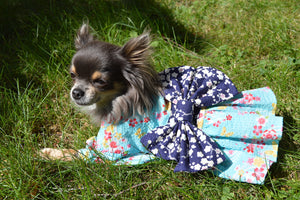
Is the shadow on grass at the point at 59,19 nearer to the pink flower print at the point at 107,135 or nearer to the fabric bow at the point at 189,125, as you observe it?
the fabric bow at the point at 189,125

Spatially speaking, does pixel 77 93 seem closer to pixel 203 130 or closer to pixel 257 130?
pixel 203 130

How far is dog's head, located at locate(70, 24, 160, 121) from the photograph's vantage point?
1899 millimetres

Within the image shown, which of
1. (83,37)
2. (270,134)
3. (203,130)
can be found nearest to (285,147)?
(270,134)

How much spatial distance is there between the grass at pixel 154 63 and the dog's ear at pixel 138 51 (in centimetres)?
77

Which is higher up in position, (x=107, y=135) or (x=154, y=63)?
(x=154, y=63)

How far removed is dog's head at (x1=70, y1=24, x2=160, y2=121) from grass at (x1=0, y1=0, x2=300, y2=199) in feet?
1.54

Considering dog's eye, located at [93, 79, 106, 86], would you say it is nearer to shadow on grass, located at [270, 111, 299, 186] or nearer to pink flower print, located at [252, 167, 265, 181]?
pink flower print, located at [252, 167, 265, 181]

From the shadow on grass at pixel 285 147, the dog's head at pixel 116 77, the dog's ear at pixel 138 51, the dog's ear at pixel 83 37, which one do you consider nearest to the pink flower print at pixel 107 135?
the dog's head at pixel 116 77

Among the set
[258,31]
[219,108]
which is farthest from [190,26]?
[219,108]

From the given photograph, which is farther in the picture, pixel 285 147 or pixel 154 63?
pixel 154 63

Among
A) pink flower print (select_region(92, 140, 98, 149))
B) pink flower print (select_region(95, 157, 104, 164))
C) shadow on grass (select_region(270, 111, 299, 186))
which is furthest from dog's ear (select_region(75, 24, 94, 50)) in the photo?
shadow on grass (select_region(270, 111, 299, 186))

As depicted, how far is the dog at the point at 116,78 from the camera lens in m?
1.90

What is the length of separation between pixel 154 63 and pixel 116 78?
1.05 m

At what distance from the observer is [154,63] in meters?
2.93
